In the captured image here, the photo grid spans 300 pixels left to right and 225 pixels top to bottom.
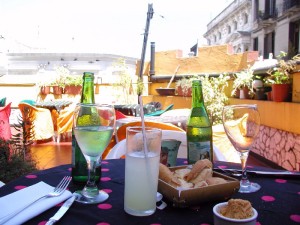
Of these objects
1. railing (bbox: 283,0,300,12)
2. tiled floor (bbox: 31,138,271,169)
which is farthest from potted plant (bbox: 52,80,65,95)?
railing (bbox: 283,0,300,12)

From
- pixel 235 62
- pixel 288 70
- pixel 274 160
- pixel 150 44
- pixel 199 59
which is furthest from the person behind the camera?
pixel 150 44

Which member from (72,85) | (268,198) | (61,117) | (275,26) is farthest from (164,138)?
(275,26)

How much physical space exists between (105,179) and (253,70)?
4.49 metres

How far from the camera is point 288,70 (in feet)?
12.8

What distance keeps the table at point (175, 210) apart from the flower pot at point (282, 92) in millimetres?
3262

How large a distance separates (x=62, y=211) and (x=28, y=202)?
8 centimetres

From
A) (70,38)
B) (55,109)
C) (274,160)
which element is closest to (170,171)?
(274,160)

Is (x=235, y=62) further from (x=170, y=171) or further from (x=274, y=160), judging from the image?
(x=170, y=171)

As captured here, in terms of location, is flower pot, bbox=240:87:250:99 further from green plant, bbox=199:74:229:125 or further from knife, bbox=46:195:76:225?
knife, bbox=46:195:76:225

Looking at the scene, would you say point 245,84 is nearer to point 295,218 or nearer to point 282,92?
point 282,92

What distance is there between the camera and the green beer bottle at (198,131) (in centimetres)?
98

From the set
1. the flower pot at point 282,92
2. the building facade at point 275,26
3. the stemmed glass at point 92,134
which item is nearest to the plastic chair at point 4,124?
the stemmed glass at point 92,134

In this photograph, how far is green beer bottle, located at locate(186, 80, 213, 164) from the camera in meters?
0.98

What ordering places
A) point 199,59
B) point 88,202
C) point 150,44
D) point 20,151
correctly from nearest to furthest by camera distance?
1. point 88,202
2. point 20,151
3. point 199,59
4. point 150,44
